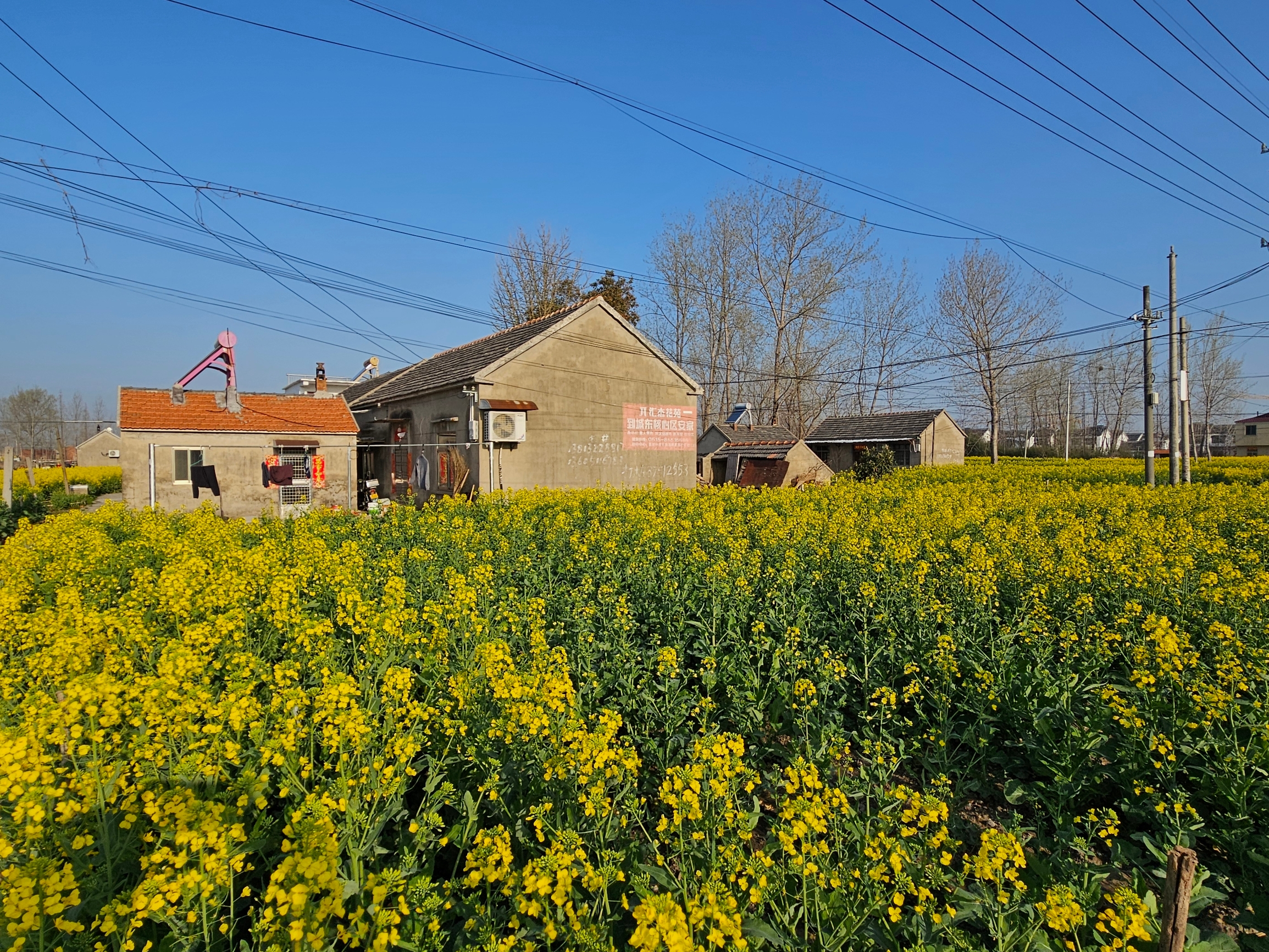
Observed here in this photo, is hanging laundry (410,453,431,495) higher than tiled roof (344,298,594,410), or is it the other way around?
tiled roof (344,298,594,410)

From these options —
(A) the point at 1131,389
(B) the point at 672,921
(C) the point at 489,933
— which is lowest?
(C) the point at 489,933

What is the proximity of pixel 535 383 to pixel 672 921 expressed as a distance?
59.7 ft

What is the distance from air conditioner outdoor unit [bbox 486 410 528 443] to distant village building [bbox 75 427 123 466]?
48.9 meters

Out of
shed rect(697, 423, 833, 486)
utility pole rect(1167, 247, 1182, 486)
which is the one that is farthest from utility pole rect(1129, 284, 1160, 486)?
shed rect(697, 423, 833, 486)

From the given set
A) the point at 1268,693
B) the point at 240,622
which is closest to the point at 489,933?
the point at 240,622

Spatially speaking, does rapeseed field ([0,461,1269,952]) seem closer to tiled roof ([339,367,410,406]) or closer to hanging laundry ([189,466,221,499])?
hanging laundry ([189,466,221,499])

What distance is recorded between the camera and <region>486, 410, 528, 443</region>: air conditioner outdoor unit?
18031 mm

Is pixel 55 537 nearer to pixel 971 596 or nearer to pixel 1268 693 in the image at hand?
pixel 971 596

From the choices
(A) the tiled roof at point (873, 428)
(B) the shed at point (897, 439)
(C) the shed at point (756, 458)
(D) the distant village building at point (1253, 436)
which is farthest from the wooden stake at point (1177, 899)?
(D) the distant village building at point (1253, 436)

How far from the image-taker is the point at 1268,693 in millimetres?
3648

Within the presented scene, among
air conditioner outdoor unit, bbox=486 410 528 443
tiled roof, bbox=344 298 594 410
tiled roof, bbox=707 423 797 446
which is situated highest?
tiled roof, bbox=344 298 594 410

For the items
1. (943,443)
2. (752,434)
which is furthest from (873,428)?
(752,434)

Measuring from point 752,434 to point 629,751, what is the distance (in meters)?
34.4

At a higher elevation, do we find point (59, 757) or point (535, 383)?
point (535, 383)
